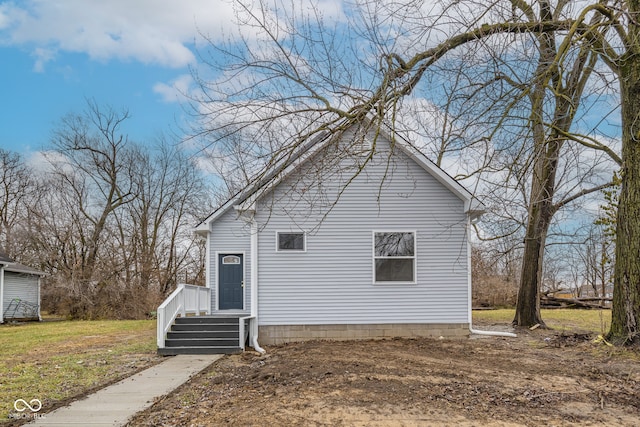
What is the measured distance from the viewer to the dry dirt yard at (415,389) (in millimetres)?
5660

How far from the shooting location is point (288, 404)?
245 inches

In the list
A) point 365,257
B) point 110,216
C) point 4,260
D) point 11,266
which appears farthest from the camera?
point 110,216

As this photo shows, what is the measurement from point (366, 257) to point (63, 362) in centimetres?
695

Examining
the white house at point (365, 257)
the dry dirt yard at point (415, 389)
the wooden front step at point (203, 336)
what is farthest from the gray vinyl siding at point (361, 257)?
the dry dirt yard at point (415, 389)

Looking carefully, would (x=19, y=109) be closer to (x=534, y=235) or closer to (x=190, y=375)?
(x=190, y=375)

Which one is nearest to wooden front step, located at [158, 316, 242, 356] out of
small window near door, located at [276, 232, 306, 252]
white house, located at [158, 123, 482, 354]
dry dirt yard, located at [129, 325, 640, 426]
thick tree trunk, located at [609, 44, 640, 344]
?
white house, located at [158, 123, 482, 354]

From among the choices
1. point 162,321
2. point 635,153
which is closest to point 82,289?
point 162,321

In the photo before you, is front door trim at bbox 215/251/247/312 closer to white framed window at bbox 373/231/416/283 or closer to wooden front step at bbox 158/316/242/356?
wooden front step at bbox 158/316/242/356

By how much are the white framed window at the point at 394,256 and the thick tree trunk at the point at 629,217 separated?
175 inches

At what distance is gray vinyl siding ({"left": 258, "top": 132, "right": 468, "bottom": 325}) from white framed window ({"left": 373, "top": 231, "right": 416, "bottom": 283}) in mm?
124

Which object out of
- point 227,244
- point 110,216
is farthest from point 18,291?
point 227,244

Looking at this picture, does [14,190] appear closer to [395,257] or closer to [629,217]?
[395,257]

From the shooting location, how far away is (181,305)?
13180 millimetres

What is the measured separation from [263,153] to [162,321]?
4.78 m
